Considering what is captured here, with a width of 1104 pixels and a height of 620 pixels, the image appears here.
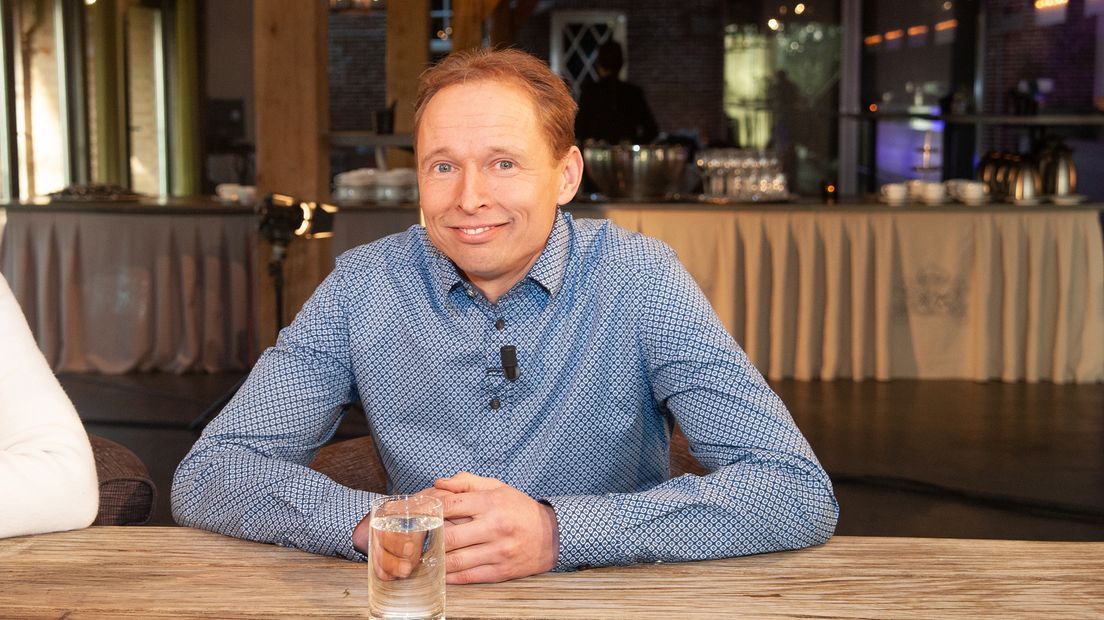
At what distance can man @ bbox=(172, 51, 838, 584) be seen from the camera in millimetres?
1563

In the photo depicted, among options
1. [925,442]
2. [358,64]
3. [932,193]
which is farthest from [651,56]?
[925,442]

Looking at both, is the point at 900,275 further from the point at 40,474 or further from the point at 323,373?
the point at 40,474

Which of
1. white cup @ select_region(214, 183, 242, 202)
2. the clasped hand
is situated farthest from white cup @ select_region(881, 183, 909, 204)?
the clasped hand

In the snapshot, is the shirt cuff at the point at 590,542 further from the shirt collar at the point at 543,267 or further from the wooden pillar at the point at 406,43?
the wooden pillar at the point at 406,43

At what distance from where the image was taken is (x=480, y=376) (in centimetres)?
167

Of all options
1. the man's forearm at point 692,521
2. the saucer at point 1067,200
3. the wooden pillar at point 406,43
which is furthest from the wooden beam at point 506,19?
the man's forearm at point 692,521

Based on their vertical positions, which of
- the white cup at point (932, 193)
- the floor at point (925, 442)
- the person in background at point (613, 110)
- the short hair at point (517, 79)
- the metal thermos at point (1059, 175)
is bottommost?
the floor at point (925, 442)

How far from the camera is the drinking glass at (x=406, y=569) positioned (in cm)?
103

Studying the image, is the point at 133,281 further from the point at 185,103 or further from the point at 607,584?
the point at 185,103

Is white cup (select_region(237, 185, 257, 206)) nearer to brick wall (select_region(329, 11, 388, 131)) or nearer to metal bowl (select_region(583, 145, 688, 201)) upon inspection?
metal bowl (select_region(583, 145, 688, 201))

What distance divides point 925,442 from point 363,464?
316 centimetres

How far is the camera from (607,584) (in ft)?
3.97

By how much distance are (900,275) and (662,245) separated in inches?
160

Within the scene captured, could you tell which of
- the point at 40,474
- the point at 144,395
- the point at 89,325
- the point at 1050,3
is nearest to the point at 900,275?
the point at 144,395
